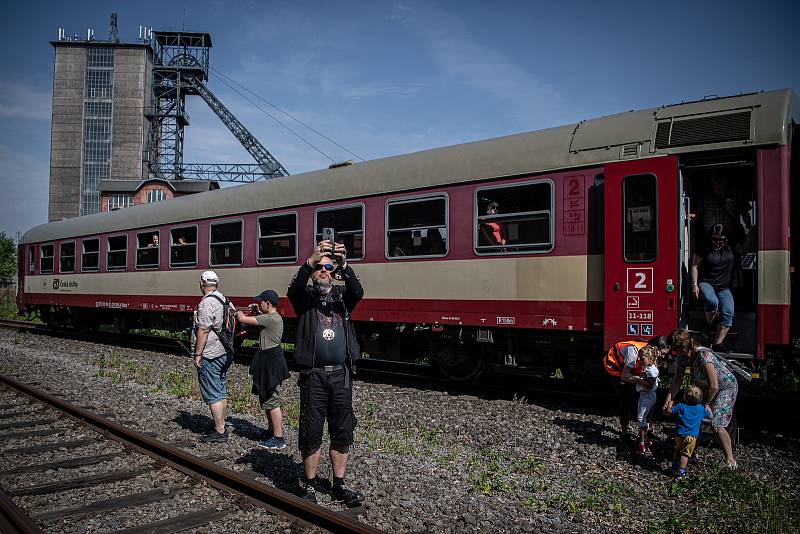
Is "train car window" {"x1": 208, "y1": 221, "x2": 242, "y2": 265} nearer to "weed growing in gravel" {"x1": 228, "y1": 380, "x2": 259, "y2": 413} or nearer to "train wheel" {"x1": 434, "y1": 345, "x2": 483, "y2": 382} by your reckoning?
"weed growing in gravel" {"x1": 228, "y1": 380, "x2": 259, "y2": 413}

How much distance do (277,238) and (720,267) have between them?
7642 mm

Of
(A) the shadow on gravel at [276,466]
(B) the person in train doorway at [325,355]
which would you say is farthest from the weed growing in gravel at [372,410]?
(B) the person in train doorway at [325,355]

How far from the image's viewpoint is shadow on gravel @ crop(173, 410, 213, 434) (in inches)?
287

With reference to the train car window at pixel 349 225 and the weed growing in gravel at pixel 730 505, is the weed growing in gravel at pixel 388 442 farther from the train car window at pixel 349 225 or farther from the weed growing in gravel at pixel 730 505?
the train car window at pixel 349 225

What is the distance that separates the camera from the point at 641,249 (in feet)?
24.3

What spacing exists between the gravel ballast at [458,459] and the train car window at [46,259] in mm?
10549

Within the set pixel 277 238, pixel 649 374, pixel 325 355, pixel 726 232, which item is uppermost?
pixel 277 238

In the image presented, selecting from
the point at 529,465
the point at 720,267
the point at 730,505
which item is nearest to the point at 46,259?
the point at 529,465

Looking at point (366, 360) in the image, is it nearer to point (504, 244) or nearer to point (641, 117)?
point (504, 244)

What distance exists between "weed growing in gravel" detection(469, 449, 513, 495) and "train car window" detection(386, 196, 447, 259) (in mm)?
3645

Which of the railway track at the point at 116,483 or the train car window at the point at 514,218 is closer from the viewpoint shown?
the railway track at the point at 116,483

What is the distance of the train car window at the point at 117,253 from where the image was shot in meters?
15.9

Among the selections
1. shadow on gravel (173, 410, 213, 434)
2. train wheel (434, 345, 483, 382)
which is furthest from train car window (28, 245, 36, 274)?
train wheel (434, 345, 483, 382)

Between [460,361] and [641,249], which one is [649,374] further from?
[460,361]
